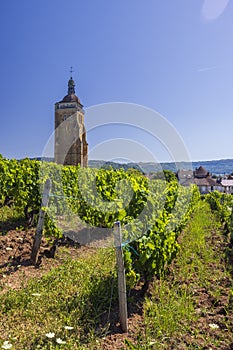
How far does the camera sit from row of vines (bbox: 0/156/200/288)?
12.9 feet

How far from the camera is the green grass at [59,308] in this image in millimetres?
3006

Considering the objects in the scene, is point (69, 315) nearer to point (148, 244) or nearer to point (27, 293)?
point (27, 293)

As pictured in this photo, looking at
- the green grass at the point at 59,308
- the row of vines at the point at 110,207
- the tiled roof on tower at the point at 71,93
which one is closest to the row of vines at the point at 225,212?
the row of vines at the point at 110,207

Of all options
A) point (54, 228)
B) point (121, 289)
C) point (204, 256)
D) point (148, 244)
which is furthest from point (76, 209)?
point (121, 289)

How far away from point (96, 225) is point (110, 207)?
931mm

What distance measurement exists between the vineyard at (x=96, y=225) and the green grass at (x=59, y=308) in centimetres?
2

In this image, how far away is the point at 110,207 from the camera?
7.12m

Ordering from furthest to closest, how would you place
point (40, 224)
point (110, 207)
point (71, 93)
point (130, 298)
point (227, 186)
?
point (227, 186), point (71, 93), point (110, 207), point (40, 224), point (130, 298)

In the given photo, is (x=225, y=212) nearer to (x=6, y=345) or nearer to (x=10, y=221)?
(x=10, y=221)

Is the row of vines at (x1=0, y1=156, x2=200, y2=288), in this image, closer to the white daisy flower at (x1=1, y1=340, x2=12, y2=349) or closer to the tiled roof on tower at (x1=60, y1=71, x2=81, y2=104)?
the white daisy flower at (x1=1, y1=340, x2=12, y2=349)

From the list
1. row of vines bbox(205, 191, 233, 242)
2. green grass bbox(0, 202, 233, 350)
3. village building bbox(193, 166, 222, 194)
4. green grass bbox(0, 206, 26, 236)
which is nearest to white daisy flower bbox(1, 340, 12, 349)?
green grass bbox(0, 202, 233, 350)

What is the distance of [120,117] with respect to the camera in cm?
686

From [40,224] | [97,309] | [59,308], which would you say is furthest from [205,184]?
[59,308]

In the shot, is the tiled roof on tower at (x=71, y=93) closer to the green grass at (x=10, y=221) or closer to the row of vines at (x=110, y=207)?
the row of vines at (x=110, y=207)
